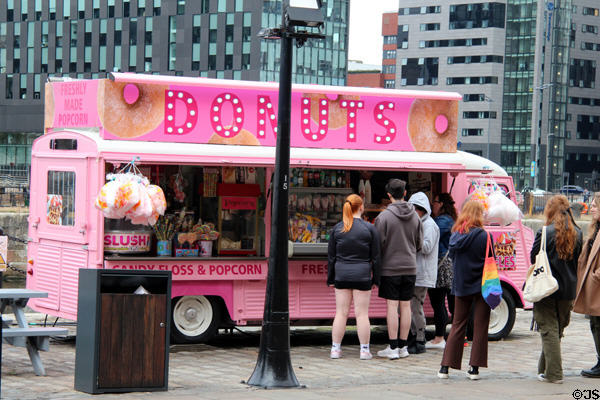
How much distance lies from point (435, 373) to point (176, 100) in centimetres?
429

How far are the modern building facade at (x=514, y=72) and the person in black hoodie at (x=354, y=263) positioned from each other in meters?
115

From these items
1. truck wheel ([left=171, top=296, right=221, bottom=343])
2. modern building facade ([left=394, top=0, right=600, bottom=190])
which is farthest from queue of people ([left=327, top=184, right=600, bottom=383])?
modern building facade ([left=394, top=0, right=600, bottom=190])

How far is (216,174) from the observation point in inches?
492

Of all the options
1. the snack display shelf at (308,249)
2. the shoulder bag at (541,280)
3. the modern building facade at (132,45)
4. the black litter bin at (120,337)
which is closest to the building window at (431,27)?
the modern building facade at (132,45)

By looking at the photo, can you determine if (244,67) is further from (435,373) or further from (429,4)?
(435,373)

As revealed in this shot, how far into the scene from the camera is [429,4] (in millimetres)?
133750

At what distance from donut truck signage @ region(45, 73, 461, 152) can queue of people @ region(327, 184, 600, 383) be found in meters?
1.10

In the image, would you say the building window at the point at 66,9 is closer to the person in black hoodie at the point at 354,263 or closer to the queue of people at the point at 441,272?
the queue of people at the point at 441,272

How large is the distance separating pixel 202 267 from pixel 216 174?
1.26 m

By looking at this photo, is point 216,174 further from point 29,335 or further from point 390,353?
point 29,335

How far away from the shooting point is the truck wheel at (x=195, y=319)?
1186 cm

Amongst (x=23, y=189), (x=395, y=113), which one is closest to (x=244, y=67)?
(x=23, y=189)

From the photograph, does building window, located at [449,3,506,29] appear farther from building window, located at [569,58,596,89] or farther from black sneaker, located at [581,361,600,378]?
black sneaker, located at [581,361,600,378]

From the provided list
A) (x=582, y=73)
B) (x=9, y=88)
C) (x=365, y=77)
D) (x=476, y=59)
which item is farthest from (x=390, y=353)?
(x=365, y=77)
